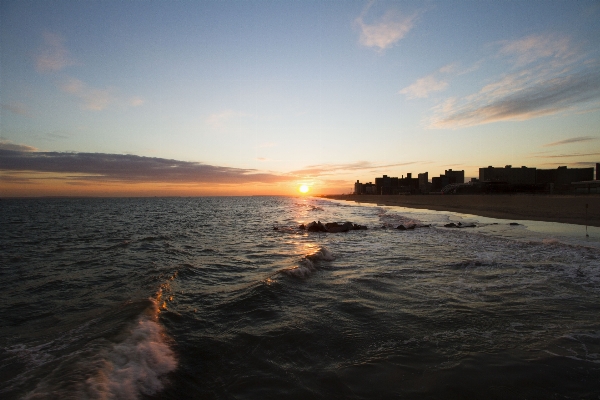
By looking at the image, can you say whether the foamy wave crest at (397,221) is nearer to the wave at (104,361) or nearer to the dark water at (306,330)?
the dark water at (306,330)

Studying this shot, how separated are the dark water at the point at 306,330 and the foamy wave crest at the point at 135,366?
2cm

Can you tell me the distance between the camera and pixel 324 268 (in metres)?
12.1

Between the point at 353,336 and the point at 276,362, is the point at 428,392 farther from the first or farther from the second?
the point at 276,362

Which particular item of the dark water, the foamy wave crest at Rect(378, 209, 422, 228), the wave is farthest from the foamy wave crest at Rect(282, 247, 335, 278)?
the foamy wave crest at Rect(378, 209, 422, 228)

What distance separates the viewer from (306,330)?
6.14m

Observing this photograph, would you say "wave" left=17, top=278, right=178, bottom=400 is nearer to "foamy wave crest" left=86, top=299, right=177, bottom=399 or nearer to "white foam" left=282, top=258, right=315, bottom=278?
"foamy wave crest" left=86, top=299, right=177, bottom=399

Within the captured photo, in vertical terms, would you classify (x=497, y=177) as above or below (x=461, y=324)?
above

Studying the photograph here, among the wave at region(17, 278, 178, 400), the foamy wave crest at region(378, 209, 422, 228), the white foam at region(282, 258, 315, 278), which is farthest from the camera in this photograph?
Result: the foamy wave crest at region(378, 209, 422, 228)

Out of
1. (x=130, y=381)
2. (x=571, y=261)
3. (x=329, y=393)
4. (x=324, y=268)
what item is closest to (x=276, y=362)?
(x=329, y=393)

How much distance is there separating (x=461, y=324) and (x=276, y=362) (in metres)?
3.97

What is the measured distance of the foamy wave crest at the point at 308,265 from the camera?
10666 mm

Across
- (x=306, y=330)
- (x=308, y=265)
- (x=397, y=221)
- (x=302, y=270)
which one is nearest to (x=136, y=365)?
(x=306, y=330)

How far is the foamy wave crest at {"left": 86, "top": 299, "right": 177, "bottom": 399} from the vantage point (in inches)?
168

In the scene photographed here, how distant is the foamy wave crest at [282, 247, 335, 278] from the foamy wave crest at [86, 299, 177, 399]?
5.19 m
